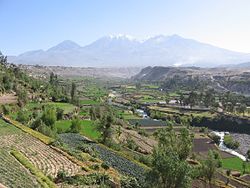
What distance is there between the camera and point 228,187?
40406 mm

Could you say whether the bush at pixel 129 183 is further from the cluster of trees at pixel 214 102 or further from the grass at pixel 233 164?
the cluster of trees at pixel 214 102

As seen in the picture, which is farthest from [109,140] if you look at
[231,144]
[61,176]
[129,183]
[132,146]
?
[231,144]

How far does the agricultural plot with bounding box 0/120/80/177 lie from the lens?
28.1 meters

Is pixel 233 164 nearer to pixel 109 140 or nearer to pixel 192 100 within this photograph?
pixel 109 140

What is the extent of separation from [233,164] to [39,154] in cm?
3675

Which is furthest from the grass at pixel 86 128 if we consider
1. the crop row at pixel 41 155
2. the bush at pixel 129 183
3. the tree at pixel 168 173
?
the tree at pixel 168 173

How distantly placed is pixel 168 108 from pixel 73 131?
62.7 m

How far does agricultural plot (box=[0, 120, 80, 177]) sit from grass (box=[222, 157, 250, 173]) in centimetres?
3179

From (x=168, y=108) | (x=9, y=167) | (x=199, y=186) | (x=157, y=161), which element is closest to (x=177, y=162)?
(x=157, y=161)

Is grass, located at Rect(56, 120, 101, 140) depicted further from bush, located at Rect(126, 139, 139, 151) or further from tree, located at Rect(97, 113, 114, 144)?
bush, located at Rect(126, 139, 139, 151)

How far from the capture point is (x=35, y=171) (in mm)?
25531

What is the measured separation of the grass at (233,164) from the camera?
188 feet

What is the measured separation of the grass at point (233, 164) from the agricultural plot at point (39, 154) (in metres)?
31.8

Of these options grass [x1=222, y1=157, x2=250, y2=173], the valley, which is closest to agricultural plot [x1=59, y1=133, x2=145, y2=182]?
the valley
